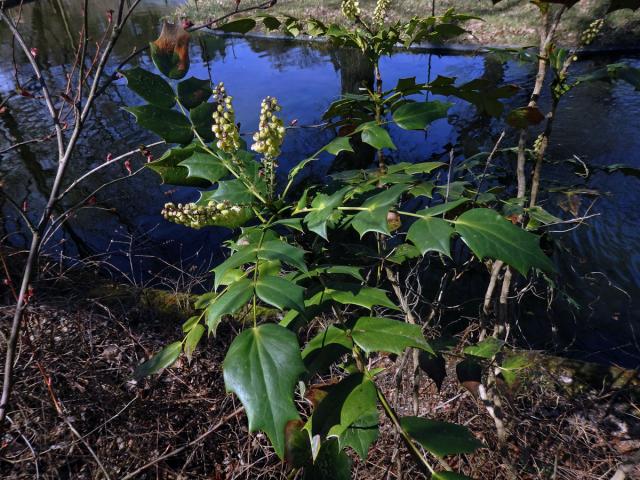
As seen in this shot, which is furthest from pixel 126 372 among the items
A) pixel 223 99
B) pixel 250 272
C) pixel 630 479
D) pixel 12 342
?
pixel 630 479

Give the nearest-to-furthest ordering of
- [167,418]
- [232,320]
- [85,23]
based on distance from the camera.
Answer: [85,23], [167,418], [232,320]

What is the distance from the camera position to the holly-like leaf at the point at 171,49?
95 centimetres

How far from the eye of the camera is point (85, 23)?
1208mm

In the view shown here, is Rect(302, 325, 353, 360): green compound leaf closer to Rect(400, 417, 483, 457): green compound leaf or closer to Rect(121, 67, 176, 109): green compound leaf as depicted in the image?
Rect(400, 417, 483, 457): green compound leaf

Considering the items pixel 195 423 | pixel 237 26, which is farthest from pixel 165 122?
pixel 195 423

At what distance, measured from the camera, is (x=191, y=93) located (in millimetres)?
981

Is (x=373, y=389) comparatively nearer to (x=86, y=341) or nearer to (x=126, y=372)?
(x=126, y=372)

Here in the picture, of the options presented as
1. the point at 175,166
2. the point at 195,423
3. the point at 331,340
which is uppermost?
the point at 175,166

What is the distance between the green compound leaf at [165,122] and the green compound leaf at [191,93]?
2.1 inches

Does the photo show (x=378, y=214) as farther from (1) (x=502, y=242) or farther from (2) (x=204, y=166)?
(2) (x=204, y=166)

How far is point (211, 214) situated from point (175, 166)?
0.16 m

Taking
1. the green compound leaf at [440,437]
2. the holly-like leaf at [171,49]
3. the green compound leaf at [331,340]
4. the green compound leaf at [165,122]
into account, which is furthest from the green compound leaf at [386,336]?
the holly-like leaf at [171,49]

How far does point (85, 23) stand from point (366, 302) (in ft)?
3.85

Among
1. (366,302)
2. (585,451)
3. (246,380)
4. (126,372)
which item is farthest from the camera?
(126,372)
